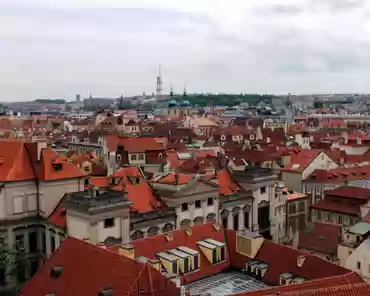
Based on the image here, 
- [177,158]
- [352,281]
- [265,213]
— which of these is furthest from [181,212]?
[177,158]

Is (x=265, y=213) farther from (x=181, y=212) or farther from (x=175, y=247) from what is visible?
(x=175, y=247)

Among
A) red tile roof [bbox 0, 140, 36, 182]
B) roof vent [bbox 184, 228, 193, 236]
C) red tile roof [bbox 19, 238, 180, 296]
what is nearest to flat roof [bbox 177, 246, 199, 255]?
roof vent [bbox 184, 228, 193, 236]

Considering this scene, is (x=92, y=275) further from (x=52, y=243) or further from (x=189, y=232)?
(x=52, y=243)

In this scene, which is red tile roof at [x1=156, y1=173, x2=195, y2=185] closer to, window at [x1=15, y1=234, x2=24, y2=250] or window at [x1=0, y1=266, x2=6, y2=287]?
window at [x1=15, y1=234, x2=24, y2=250]

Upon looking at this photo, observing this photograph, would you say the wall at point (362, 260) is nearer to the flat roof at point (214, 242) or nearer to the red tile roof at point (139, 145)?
the flat roof at point (214, 242)

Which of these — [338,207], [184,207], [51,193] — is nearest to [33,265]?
[51,193]
